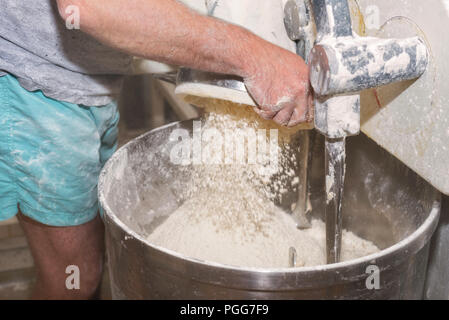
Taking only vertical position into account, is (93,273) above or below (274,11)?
below

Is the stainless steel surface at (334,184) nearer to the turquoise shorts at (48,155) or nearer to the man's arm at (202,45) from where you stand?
the man's arm at (202,45)

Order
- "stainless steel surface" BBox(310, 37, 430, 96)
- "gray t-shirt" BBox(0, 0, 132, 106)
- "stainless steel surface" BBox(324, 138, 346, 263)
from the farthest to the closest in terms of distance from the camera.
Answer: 1. "gray t-shirt" BBox(0, 0, 132, 106)
2. "stainless steel surface" BBox(324, 138, 346, 263)
3. "stainless steel surface" BBox(310, 37, 430, 96)

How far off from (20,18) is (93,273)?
1.88 ft

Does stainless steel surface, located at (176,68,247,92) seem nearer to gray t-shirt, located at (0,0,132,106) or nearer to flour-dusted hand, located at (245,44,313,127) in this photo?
flour-dusted hand, located at (245,44,313,127)

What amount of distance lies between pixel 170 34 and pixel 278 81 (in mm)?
172

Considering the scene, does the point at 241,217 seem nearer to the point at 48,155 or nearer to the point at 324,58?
the point at 48,155

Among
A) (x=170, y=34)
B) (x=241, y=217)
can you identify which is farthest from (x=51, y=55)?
(x=241, y=217)

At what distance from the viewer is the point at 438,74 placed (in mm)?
616

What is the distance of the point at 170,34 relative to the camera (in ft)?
2.19

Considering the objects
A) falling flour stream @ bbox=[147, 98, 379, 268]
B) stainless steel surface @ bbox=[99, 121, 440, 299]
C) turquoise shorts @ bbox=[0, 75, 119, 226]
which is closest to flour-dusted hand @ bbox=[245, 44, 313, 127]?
falling flour stream @ bbox=[147, 98, 379, 268]

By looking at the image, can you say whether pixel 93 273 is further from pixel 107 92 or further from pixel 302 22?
pixel 302 22

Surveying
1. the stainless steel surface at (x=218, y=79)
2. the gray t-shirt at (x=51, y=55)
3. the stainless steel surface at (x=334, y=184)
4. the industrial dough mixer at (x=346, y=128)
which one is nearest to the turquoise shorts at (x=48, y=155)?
the gray t-shirt at (x=51, y=55)

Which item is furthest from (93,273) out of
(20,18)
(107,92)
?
(20,18)

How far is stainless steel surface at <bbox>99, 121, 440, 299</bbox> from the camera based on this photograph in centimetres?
64
